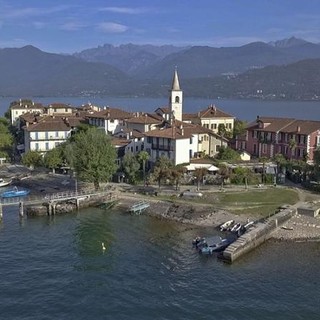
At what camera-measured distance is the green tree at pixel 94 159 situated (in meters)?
70.6

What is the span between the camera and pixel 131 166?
250 ft

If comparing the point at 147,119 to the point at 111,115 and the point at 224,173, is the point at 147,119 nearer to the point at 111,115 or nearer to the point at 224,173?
the point at 111,115

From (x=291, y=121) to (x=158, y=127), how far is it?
911 inches

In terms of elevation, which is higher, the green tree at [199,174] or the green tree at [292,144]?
the green tree at [292,144]

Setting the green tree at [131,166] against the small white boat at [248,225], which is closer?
the small white boat at [248,225]

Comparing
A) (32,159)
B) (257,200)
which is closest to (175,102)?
(32,159)

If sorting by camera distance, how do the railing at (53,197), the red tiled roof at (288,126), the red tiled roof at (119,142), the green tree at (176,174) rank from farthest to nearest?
the red tiled roof at (119,142), the red tiled roof at (288,126), the green tree at (176,174), the railing at (53,197)

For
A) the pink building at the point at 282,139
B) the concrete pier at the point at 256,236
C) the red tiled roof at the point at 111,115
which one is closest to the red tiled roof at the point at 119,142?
the red tiled roof at the point at 111,115

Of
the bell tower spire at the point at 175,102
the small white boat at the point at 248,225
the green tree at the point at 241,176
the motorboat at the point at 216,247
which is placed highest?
the bell tower spire at the point at 175,102

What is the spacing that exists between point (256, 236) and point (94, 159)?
90.0 feet

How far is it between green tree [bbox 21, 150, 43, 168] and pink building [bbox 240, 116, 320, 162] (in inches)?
1427

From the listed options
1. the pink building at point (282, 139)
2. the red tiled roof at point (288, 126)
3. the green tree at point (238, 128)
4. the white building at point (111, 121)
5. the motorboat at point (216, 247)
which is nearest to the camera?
the motorboat at point (216, 247)

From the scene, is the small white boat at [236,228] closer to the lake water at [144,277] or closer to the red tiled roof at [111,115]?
the lake water at [144,277]

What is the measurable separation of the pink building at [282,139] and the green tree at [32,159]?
3623cm
